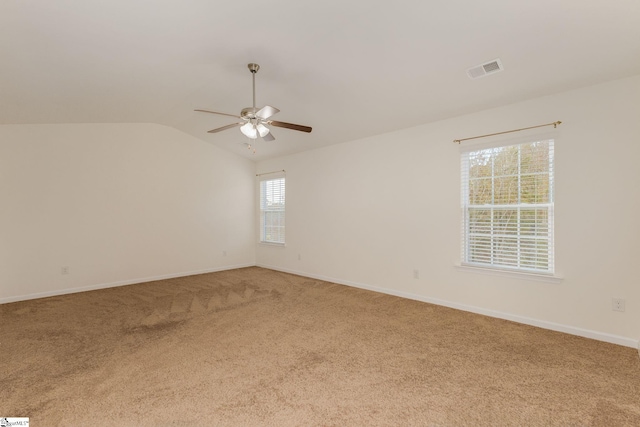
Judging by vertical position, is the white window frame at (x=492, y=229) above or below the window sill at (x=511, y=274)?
above

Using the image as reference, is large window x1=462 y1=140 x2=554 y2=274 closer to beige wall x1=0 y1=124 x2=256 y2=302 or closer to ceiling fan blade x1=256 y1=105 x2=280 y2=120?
ceiling fan blade x1=256 y1=105 x2=280 y2=120

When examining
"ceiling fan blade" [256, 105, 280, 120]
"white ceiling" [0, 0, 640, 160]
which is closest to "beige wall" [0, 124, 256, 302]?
"white ceiling" [0, 0, 640, 160]

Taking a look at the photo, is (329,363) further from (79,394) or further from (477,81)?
(477,81)

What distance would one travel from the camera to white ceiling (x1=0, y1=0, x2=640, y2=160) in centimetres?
222

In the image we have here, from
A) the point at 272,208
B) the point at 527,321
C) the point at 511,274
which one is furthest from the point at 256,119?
the point at 272,208

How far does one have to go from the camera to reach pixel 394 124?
4.32 meters

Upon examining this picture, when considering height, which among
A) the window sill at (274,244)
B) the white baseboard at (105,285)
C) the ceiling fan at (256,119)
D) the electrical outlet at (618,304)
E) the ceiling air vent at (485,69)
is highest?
the ceiling air vent at (485,69)

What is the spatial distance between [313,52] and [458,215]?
260 cm

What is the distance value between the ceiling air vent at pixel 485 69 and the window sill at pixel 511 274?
2150 millimetres

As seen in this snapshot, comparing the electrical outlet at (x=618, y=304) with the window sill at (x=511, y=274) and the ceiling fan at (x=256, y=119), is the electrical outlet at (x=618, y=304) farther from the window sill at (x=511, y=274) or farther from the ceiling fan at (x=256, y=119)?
the ceiling fan at (x=256, y=119)

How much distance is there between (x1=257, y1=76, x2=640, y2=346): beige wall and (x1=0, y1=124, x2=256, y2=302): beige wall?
159cm

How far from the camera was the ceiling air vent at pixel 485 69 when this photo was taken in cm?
276

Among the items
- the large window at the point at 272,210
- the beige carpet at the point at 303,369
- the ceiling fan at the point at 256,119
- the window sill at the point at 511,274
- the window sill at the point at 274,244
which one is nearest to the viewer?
the beige carpet at the point at 303,369

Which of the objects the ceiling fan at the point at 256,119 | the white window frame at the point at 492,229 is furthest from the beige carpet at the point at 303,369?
the ceiling fan at the point at 256,119
